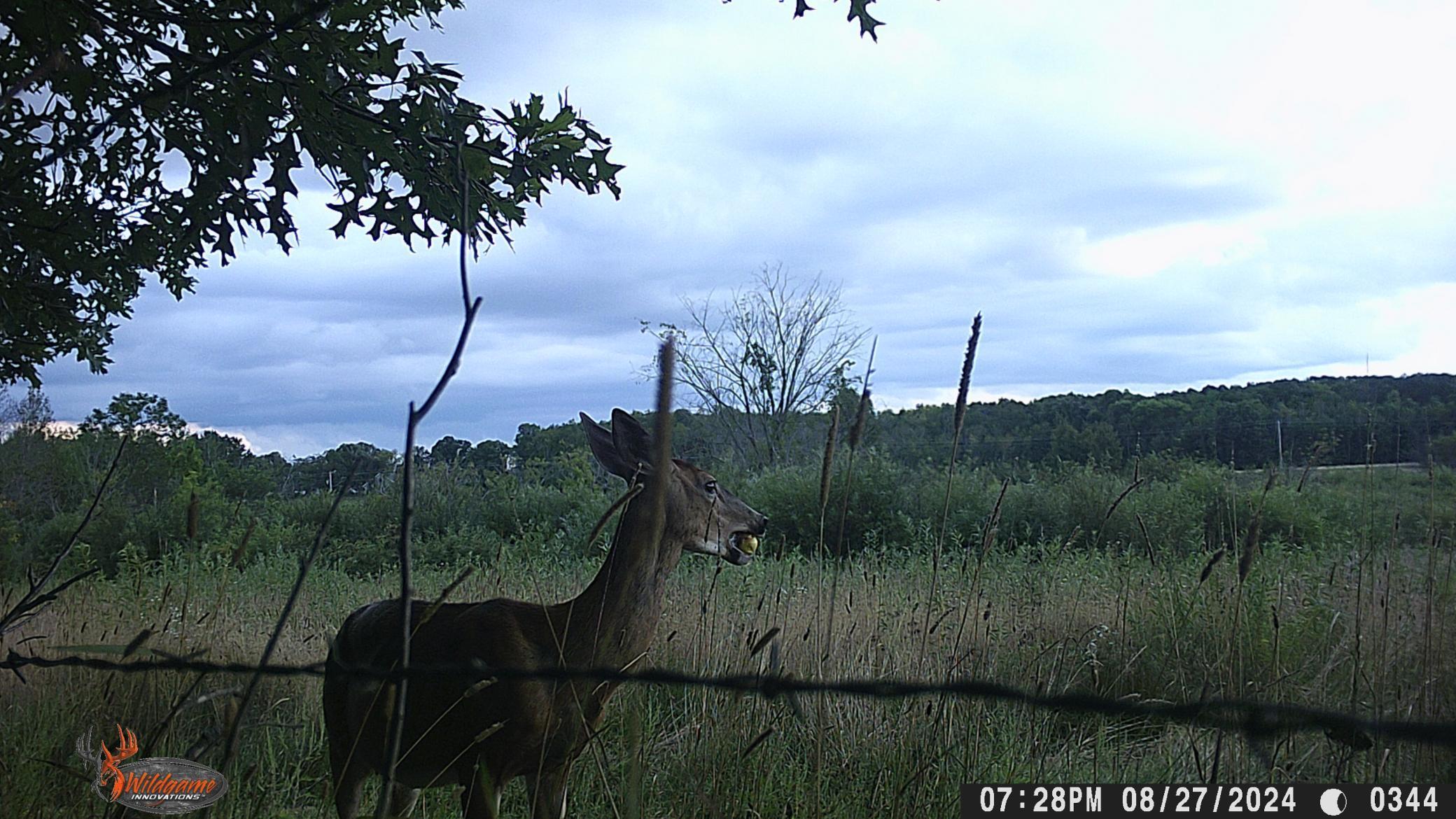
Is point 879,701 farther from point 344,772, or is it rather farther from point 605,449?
point 344,772

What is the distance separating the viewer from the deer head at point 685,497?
324cm

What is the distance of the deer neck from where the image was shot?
2904 millimetres

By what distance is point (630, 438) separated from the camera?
3283mm

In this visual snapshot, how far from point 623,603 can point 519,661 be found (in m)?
0.40

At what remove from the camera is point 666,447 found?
4.33 ft

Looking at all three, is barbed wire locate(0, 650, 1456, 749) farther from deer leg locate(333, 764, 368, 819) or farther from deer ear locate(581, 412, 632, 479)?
deer ear locate(581, 412, 632, 479)

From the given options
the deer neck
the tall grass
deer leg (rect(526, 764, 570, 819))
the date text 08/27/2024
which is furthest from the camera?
the deer neck

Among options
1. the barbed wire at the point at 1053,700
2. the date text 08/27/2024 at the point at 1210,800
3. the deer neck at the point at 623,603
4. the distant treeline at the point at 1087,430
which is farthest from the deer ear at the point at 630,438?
the distant treeline at the point at 1087,430

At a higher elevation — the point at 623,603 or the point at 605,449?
the point at 605,449

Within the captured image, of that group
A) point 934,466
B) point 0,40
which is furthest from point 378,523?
point 0,40

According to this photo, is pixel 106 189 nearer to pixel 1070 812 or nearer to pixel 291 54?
pixel 291 54

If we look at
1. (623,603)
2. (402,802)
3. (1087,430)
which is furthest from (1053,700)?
(1087,430)

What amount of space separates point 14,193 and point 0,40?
583 millimetres

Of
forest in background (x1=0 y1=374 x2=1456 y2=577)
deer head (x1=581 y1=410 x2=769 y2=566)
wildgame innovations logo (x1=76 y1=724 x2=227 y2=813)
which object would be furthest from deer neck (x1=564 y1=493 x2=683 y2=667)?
forest in background (x1=0 y1=374 x2=1456 y2=577)
